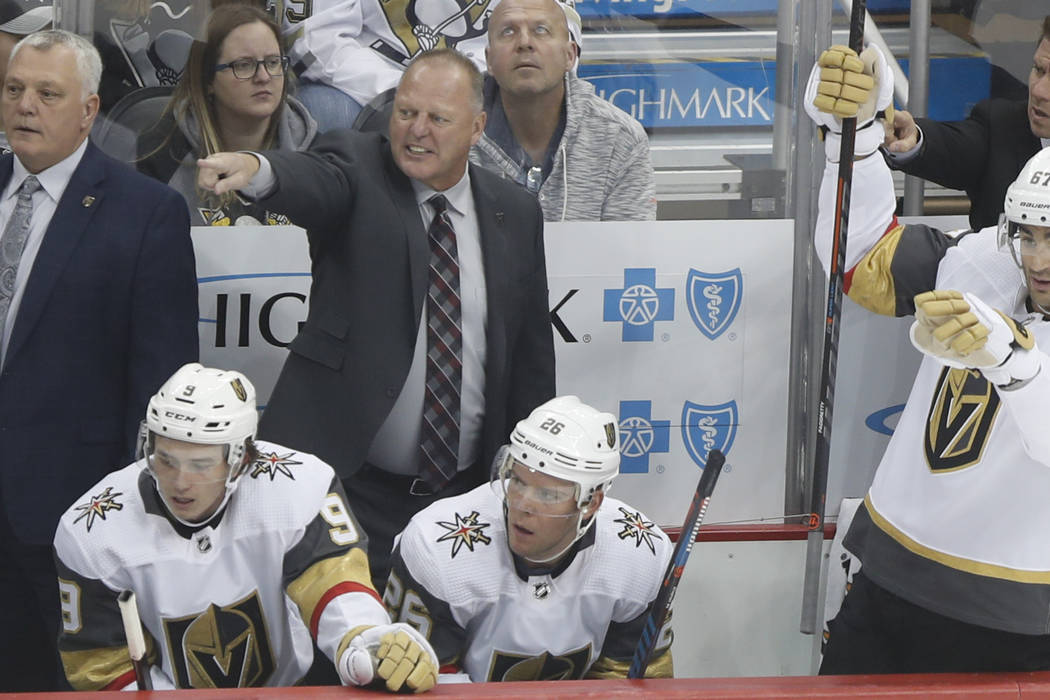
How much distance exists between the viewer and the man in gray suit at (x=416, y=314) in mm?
2887

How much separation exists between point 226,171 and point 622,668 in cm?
115

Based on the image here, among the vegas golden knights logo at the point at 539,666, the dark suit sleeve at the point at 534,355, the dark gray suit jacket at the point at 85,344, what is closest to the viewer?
the vegas golden knights logo at the point at 539,666

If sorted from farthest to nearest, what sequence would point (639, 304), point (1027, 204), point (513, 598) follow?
point (639, 304), point (513, 598), point (1027, 204)

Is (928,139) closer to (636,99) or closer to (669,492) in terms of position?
(636,99)

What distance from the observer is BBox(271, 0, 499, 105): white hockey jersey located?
3.32 metres

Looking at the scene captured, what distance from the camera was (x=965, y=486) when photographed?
2404mm

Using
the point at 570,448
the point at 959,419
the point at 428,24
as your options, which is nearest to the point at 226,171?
the point at 570,448

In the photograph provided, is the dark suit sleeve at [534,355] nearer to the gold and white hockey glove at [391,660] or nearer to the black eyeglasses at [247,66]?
the black eyeglasses at [247,66]

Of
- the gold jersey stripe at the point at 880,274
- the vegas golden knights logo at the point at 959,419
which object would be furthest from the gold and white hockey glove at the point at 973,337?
the gold jersey stripe at the point at 880,274

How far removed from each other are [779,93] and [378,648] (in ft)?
6.37

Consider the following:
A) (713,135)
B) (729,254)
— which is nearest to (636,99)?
(713,135)

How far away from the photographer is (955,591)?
2422mm

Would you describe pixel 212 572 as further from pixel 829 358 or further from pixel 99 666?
pixel 829 358

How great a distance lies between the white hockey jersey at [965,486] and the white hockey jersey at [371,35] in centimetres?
127
